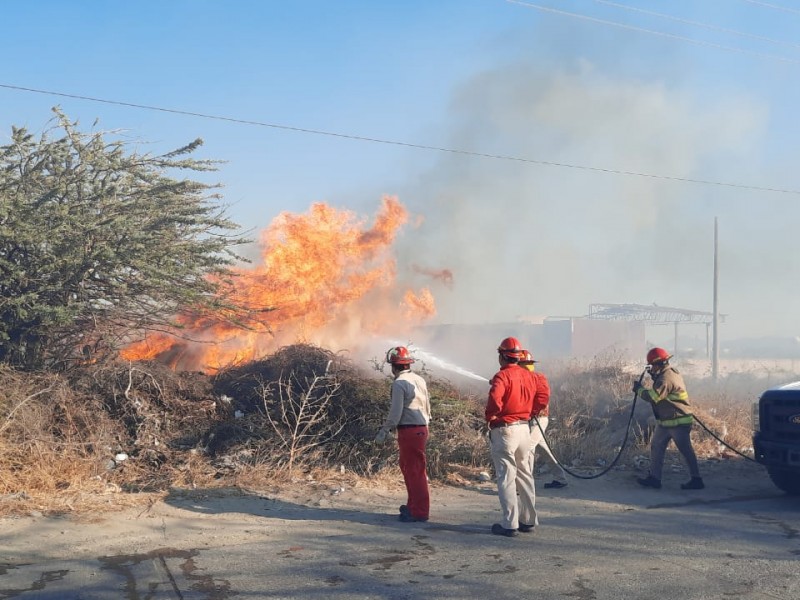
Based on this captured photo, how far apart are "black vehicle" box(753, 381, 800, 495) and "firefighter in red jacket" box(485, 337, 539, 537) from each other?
10.9 feet

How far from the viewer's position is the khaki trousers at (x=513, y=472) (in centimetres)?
726

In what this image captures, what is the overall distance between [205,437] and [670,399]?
6022 millimetres

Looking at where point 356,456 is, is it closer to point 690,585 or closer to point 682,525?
point 682,525

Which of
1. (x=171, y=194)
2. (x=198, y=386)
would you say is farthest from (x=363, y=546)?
(x=171, y=194)

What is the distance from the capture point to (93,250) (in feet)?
37.0

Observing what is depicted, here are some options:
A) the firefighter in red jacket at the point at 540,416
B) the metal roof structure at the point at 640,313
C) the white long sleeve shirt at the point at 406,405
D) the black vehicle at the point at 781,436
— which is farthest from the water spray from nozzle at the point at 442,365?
the metal roof structure at the point at 640,313

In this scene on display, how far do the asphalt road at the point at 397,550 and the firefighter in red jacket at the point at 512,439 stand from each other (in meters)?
0.24

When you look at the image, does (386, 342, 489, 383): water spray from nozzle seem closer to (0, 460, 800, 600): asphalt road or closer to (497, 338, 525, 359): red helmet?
(0, 460, 800, 600): asphalt road

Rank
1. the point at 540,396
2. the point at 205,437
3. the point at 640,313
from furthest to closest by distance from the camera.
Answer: the point at 640,313 → the point at 205,437 → the point at 540,396

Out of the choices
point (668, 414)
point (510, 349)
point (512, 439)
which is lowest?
point (512, 439)

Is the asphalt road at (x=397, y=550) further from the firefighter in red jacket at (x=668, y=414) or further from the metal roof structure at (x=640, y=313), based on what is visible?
the metal roof structure at (x=640, y=313)

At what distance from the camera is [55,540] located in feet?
22.7

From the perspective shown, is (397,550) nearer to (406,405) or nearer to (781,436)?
(406,405)

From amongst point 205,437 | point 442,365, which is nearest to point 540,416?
point 205,437
